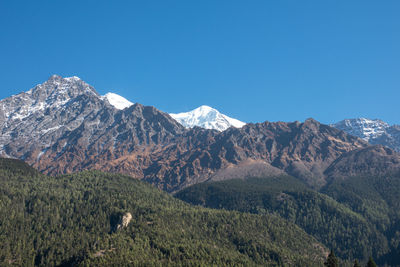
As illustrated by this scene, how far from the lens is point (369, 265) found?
469ft

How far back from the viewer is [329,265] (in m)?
141

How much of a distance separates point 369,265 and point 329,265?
14.5 meters
